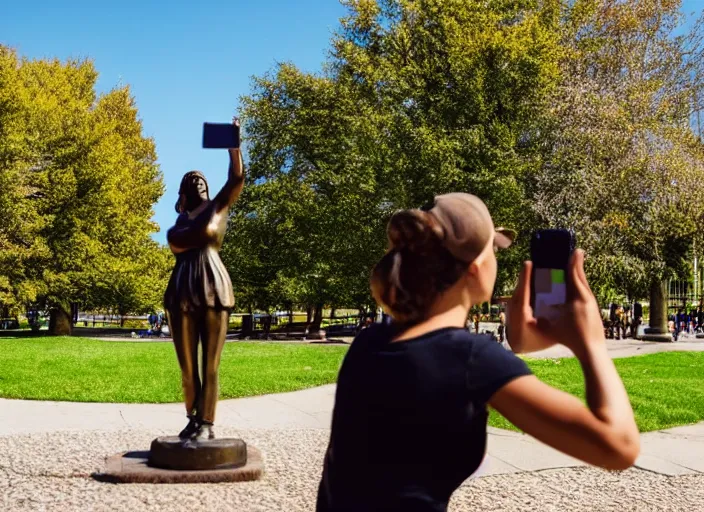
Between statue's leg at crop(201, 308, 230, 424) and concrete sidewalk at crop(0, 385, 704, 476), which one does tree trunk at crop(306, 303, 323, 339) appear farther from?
statue's leg at crop(201, 308, 230, 424)

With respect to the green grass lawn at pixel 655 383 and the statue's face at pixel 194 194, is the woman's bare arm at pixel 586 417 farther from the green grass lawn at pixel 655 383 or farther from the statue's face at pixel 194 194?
the green grass lawn at pixel 655 383

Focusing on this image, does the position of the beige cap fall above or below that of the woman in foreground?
above

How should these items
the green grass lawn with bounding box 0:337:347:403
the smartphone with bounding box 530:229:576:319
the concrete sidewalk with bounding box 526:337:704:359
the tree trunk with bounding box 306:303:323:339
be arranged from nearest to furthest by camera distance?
1. the smartphone with bounding box 530:229:576:319
2. the green grass lawn with bounding box 0:337:347:403
3. the concrete sidewalk with bounding box 526:337:704:359
4. the tree trunk with bounding box 306:303:323:339

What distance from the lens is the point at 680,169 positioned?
82.7ft

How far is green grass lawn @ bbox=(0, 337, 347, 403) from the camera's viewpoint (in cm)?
1225

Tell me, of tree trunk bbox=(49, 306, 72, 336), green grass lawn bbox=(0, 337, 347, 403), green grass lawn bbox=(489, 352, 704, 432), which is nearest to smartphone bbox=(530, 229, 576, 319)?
green grass lawn bbox=(489, 352, 704, 432)

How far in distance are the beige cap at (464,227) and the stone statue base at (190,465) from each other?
4.97 metres

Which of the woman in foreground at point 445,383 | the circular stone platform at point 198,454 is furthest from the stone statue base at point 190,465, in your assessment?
the woman in foreground at point 445,383

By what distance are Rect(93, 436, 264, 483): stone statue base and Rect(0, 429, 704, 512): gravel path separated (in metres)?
0.08

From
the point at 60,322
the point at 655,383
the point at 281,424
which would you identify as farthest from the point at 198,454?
the point at 60,322

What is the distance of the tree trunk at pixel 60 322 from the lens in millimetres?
35656

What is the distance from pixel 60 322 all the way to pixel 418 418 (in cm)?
3679

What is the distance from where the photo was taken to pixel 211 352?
6.50m

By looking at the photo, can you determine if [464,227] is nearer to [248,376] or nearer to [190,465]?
[190,465]
